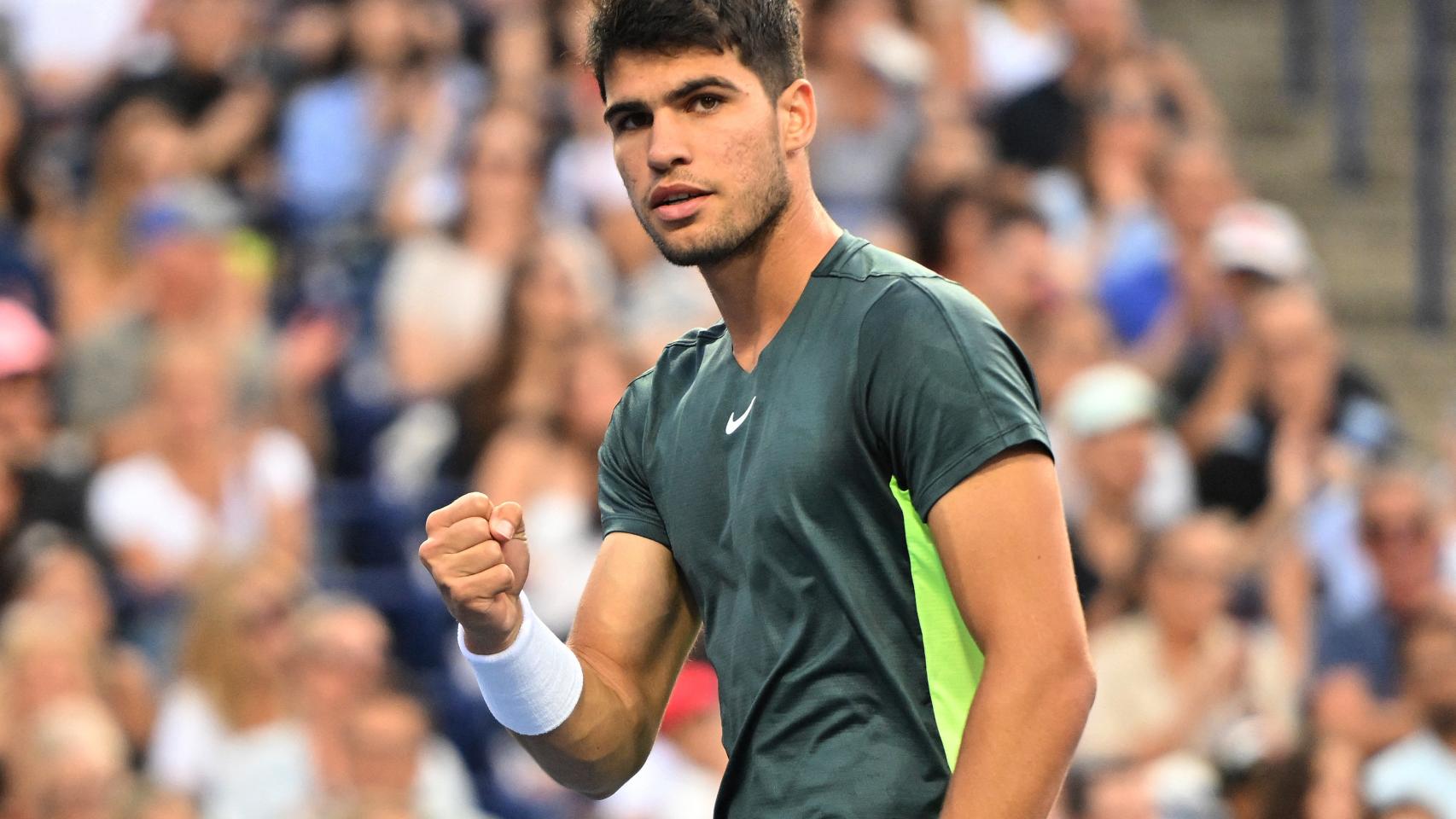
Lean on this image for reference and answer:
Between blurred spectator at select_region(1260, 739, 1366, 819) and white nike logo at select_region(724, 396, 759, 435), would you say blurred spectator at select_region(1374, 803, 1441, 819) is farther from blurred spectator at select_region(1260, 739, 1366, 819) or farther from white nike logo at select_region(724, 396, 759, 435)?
white nike logo at select_region(724, 396, 759, 435)

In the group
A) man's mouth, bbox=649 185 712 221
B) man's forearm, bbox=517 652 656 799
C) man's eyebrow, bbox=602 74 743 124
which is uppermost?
man's eyebrow, bbox=602 74 743 124

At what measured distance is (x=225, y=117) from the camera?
27.5ft

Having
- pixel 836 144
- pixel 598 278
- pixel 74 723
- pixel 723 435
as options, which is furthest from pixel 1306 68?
pixel 723 435

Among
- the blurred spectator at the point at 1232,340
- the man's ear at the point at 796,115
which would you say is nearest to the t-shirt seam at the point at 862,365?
the man's ear at the point at 796,115

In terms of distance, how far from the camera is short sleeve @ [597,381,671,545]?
9.23 feet

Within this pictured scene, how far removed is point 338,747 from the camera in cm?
620

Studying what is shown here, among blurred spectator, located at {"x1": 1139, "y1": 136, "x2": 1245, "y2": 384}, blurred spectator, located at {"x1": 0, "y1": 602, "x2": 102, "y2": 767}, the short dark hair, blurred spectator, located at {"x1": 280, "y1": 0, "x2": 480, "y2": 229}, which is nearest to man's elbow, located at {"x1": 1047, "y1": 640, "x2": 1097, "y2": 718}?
the short dark hair

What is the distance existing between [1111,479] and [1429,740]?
4.25ft

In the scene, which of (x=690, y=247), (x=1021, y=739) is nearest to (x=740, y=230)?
(x=690, y=247)

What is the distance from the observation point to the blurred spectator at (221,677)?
6.27 meters

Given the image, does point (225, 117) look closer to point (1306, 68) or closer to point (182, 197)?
point (182, 197)

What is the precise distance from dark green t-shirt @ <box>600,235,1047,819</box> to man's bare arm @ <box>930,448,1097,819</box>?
52 mm

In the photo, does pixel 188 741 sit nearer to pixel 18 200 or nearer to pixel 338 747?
pixel 338 747

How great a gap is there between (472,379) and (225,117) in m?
1.89
